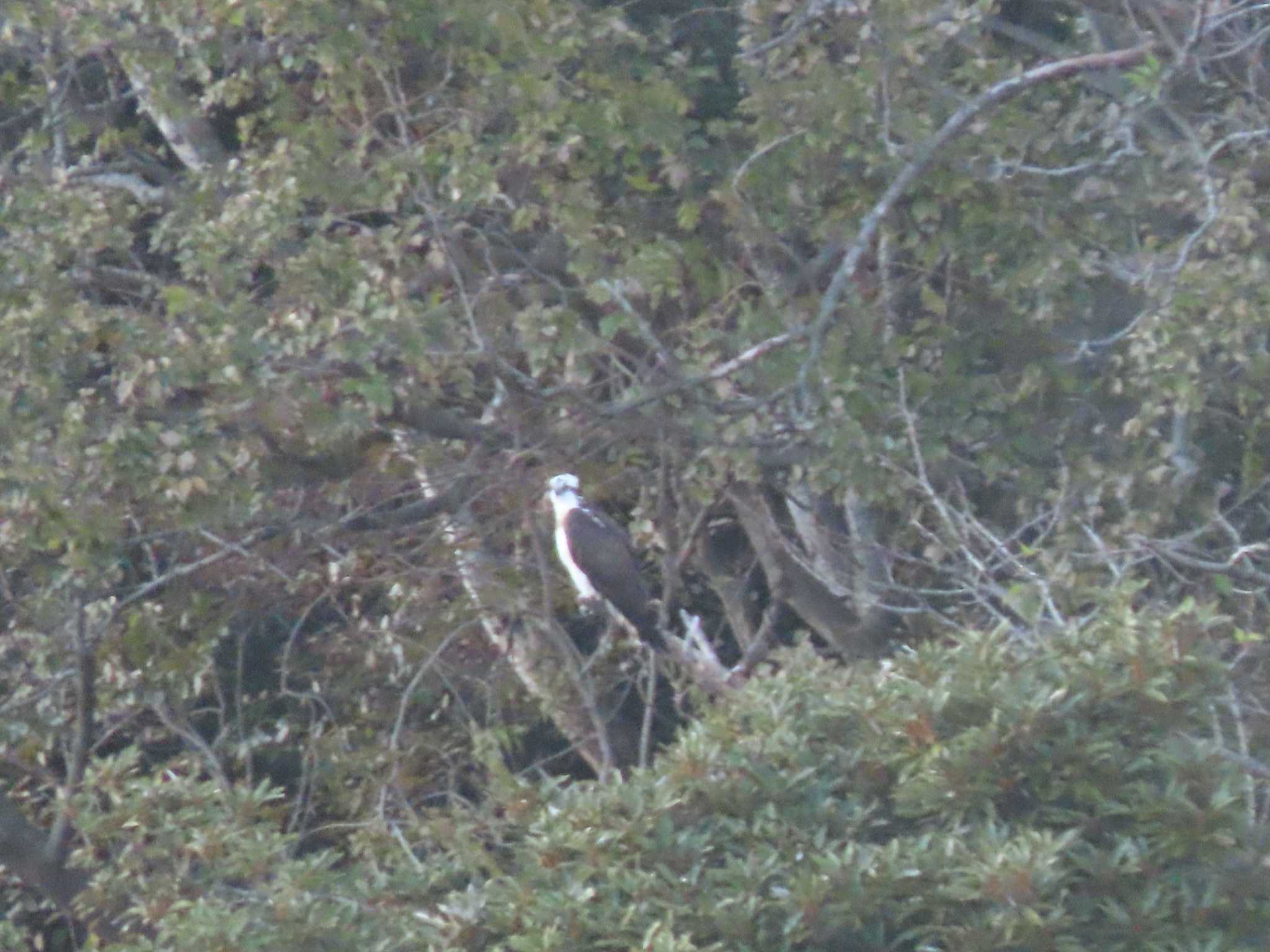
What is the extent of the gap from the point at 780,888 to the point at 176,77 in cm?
378

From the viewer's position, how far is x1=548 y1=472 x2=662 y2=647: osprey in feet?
20.6

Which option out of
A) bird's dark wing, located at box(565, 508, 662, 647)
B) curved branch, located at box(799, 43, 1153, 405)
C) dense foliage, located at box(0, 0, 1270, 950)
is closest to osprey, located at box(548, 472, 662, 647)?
bird's dark wing, located at box(565, 508, 662, 647)

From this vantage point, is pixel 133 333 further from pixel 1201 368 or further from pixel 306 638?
pixel 1201 368

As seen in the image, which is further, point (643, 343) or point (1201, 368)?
point (643, 343)

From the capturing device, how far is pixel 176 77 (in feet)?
20.0

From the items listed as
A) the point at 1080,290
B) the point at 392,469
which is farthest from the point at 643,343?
the point at 1080,290

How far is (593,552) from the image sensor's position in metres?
6.45

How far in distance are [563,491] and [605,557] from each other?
27 centimetres

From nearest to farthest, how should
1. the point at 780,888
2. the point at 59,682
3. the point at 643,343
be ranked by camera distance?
the point at 780,888
the point at 59,682
the point at 643,343

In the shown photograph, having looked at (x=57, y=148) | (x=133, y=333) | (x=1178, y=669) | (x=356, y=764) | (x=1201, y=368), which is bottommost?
(x=356, y=764)

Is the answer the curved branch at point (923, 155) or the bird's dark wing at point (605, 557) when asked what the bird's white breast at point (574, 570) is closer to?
the bird's dark wing at point (605, 557)

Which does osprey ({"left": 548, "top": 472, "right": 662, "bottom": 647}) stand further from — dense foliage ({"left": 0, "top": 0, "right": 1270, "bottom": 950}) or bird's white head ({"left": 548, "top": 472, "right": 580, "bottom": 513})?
dense foliage ({"left": 0, "top": 0, "right": 1270, "bottom": 950})

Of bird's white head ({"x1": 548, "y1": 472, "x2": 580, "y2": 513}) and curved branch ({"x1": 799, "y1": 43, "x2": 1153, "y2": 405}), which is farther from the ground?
curved branch ({"x1": 799, "y1": 43, "x2": 1153, "y2": 405})

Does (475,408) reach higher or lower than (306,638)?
higher
